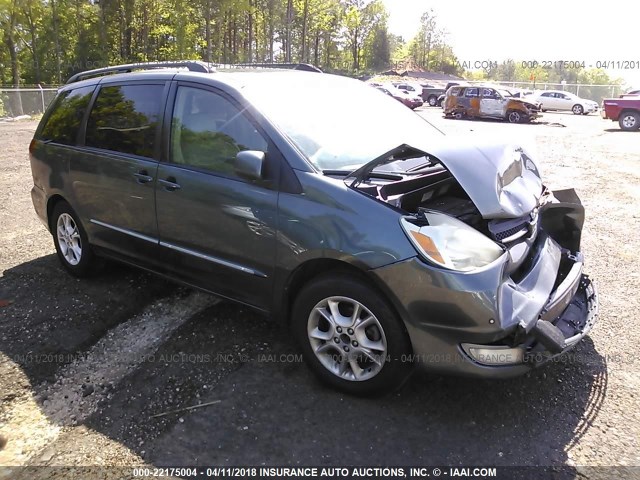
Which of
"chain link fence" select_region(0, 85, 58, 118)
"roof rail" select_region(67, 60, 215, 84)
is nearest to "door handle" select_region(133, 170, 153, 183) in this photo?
"roof rail" select_region(67, 60, 215, 84)

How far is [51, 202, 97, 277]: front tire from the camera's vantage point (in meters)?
4.60

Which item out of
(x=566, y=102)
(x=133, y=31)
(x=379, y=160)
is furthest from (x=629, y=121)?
(x=133, y=31)

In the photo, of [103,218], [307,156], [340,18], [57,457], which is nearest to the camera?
[57,457]

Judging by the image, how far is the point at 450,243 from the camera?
8.80ft

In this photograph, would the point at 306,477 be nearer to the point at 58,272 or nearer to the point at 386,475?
the point at 386,475

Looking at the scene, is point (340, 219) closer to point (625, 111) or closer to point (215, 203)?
point (215, 203)

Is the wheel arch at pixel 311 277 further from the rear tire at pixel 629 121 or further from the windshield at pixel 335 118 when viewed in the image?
the rear tire at pixel 629 121

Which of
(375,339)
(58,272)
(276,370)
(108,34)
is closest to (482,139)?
(375,339)

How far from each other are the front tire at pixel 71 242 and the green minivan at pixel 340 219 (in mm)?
320

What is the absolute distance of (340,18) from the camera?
67.8m

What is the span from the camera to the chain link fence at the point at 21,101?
2277cm

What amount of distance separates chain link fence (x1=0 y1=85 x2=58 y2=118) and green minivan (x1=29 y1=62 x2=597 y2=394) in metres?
22.3

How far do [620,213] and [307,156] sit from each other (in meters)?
5.54

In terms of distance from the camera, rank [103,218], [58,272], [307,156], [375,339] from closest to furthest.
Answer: [375,339], [307,156], [103,218], [58,272]
